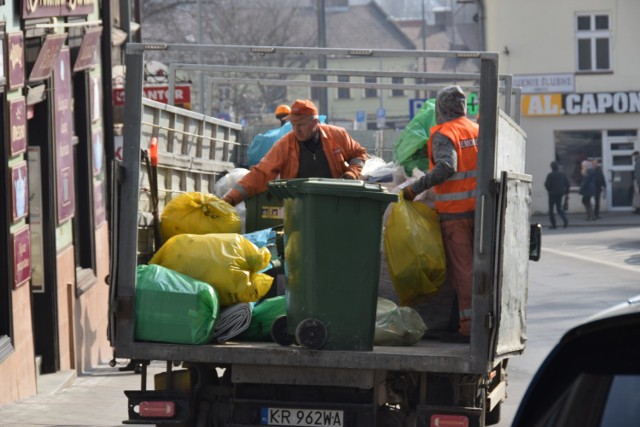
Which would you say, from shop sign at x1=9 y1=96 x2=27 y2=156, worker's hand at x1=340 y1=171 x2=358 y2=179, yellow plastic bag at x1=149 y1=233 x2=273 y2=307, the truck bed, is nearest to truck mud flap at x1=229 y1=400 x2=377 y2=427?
the truck bed

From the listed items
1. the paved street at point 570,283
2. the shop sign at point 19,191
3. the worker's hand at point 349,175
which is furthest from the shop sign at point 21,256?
the paved street at point 570,283

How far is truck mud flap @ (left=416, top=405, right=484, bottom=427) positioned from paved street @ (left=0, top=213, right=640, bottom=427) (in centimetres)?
254

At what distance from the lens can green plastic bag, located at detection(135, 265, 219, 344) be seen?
692cm

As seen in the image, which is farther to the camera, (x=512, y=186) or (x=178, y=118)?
(x=178, y=118)

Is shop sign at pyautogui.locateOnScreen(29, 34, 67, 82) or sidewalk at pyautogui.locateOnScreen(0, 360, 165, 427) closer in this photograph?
sidewalk at pyautogui.locateOnScreen(0, 360, 165, 427)

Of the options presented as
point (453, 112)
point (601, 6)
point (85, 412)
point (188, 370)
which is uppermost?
point (601, 6)

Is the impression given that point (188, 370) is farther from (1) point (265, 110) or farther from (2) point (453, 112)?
(1) point (265, 110)

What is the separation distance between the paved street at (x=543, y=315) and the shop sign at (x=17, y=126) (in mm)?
1904

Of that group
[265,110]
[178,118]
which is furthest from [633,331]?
[265,110]

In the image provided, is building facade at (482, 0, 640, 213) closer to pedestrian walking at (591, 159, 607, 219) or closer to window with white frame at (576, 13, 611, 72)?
window with white frame at (576, 13, 611, 72)

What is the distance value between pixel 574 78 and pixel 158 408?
116 feet

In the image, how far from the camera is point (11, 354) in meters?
9.59

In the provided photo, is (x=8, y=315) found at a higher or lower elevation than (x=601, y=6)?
lower

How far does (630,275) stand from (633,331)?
58.2ft
